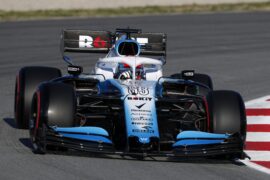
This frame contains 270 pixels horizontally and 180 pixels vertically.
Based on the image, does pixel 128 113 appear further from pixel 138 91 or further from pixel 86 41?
pixel 86 41

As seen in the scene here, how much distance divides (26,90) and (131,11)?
21.4m

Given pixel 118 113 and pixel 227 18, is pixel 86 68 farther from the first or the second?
pixel 227 18

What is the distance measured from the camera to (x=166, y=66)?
20891 mm

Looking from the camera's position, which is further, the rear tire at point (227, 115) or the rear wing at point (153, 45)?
the rear wing at point (153, 45)

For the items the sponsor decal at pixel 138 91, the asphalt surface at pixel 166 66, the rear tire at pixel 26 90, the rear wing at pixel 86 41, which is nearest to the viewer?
the asphalt surface at pixel 166 66

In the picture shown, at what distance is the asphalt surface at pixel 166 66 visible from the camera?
10.3 m

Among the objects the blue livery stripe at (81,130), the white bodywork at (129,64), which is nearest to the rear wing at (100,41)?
the white bodywork at (129,64)

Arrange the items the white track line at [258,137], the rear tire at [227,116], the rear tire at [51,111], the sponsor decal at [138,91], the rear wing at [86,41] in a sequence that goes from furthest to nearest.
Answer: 1. the rear wing at [86,41]
2. the white track line at [258,137]
3. the sponsor decal at [138,91]
4. the rear tire at [227,116]
5. the rear tire at [51,111]

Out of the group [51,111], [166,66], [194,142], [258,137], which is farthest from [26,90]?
[166,66]

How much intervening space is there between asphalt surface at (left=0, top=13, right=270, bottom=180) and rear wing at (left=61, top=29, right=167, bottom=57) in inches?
54.9

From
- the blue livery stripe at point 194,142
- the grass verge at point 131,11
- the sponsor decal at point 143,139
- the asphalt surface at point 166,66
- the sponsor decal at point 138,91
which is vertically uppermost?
the sponsor decal at point 138,91

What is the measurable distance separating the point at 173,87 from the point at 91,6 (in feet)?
71.7

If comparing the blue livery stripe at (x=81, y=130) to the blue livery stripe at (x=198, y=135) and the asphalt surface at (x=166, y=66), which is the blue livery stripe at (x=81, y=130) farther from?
the blue livery stripe at (x=198, y=135)

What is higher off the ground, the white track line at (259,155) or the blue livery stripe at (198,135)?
the blue livery stripe at (198,135)
